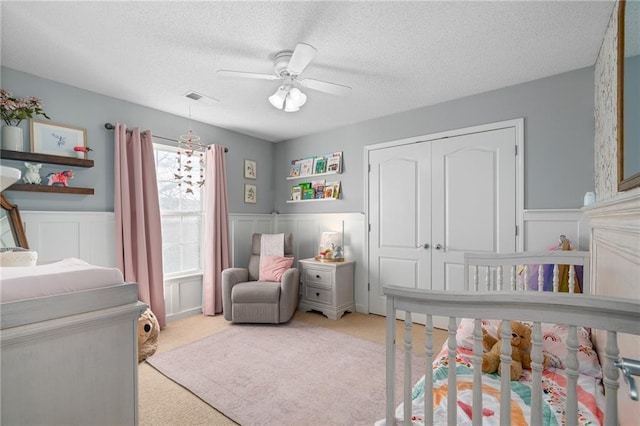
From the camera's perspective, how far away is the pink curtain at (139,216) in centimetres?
300

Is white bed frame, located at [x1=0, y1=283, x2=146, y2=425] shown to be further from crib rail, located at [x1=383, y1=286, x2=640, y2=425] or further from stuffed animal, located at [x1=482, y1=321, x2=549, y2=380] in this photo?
stuffed animal, located at [x1=482, y1=321, x2=549, y2=380]

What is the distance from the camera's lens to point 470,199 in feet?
10.2

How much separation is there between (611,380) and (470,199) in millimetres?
2633

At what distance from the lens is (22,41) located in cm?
209

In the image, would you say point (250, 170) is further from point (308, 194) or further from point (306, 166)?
point (308, 194)

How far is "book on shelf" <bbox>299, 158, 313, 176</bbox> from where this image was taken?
171 inches

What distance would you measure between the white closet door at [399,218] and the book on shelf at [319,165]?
0.70m

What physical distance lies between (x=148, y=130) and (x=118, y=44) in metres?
1.28

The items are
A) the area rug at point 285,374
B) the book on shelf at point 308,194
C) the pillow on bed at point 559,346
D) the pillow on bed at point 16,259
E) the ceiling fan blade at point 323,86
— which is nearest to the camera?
the pillow on bed at point 559,346

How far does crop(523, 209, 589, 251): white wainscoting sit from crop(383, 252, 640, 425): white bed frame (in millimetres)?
2340

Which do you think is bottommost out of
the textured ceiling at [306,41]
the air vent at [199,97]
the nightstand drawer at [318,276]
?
the nightstand drawer at [318,276]

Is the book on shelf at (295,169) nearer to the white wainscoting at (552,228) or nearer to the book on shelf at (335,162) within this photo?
the book on shelf at (335,162)

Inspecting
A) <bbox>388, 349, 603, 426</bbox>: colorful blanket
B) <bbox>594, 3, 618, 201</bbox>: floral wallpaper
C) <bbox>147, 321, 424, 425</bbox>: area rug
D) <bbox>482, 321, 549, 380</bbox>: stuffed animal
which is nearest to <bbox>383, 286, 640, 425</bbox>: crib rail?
<bbox>388, 349, 603, 426</bbox>: colorful blanket

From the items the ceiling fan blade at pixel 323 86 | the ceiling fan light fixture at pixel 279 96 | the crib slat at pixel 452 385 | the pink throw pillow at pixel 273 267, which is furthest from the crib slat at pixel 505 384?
the pink throw pillow at pixel 273 267
